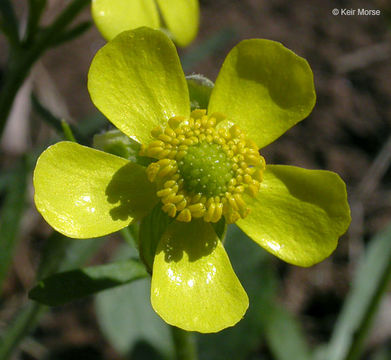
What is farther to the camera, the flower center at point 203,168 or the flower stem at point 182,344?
the flower stem at point 182,344

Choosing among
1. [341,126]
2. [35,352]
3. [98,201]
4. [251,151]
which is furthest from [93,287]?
[341,126]

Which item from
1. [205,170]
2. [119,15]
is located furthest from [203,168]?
[119,15]

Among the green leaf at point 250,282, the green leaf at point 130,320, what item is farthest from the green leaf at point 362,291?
the green leaf at point 130,320

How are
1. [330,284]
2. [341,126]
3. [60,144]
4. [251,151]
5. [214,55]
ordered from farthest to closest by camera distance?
[214,55] < [341,126] < [330,284] < [251,151] < [60,144]

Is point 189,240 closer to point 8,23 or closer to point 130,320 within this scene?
point 8,23

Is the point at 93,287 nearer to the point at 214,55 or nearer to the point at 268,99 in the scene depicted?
the point at 268,99

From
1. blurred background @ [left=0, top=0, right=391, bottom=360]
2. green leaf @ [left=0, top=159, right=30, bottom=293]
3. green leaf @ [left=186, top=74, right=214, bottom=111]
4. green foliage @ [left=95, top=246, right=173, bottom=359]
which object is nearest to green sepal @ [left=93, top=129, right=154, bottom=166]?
green leaf @ [left=186, top=74, right=214, bottom=111]

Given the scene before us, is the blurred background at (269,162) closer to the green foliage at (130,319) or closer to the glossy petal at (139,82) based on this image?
the green foliage at (130,319)
